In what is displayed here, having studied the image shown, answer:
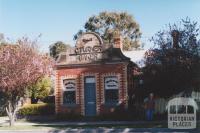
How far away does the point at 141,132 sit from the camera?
784 inches

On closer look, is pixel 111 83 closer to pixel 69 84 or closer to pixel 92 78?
pixel 92 78

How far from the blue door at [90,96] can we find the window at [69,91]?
1.02m

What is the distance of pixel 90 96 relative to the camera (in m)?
29.8

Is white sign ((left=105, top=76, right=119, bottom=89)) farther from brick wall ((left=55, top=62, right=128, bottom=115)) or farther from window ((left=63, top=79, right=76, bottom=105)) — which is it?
window ((left=63, top=79, right=76, bottom=105))

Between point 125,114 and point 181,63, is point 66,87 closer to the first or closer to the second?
point 125,114

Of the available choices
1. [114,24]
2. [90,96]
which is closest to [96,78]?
[90,96]

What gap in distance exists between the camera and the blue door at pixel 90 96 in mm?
29672

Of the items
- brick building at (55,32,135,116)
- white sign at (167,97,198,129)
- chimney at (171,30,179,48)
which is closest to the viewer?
white sign at (167,97,198,129)

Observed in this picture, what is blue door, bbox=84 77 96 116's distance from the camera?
29672mm

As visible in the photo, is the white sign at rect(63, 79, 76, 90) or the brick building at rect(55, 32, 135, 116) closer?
the brick building at rect(55, 32, 135, 116)

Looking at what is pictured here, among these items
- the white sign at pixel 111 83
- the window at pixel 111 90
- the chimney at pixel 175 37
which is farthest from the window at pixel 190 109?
the white sign at pixel 111 83

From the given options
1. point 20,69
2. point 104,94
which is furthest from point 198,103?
point 20,69

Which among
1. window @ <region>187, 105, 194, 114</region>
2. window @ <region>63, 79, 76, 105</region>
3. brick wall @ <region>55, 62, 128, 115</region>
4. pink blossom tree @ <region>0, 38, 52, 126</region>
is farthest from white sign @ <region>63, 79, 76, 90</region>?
window @ <region>187, 105, 194, 114</region>

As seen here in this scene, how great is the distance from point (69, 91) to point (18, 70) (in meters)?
6.97
